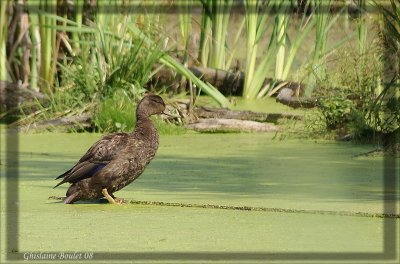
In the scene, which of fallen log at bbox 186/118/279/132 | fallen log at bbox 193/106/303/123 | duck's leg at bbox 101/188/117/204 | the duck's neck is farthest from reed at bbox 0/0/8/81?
duck's leg at bbox 101/188/117/204

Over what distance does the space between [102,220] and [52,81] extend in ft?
18.9

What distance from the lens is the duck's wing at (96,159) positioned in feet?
21.6

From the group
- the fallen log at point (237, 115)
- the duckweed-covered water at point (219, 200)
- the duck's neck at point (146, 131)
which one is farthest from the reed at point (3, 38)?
the duck's neck at point (146, 131)

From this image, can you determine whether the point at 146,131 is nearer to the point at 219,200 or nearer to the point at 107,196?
the point at 107,196

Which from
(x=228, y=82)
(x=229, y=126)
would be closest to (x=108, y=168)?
(x=229, y=126)

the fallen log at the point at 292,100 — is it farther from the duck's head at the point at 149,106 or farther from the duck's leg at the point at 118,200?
the duck's leg at the point at 118,200

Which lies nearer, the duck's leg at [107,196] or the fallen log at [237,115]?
the duck's leg at [107,196]

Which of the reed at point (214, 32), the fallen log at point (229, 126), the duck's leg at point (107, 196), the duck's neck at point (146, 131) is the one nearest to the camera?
the duck's leg at point (107, 196)

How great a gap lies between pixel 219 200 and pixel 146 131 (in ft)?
1.96

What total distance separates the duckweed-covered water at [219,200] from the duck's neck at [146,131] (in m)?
0.33

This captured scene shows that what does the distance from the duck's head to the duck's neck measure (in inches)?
4.4

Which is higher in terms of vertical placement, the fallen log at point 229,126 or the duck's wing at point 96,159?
the fallen log at point 229,126

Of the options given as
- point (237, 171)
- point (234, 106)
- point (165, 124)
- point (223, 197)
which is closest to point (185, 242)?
point (223, 197)

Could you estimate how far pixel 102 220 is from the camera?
19.6 feet
